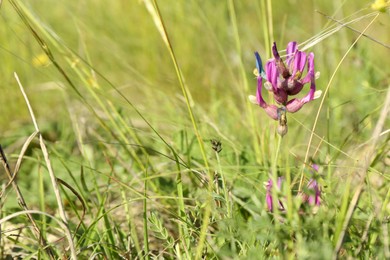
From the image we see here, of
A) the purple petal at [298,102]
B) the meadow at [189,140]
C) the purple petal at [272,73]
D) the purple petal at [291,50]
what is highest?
the purple petal at [291,50]

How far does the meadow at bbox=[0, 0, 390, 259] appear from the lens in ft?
4.58

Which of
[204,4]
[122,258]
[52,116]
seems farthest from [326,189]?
[204,4]

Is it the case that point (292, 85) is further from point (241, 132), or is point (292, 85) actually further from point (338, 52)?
point (338, 52)

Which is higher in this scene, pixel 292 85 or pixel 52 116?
pixel 292 85

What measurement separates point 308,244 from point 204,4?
222 centimetres

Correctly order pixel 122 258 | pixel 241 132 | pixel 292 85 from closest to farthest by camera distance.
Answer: pixel 292 85, pixel 122 258, pixel 241 132

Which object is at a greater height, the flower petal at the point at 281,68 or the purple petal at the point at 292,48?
the purple petal at the point at 292,48

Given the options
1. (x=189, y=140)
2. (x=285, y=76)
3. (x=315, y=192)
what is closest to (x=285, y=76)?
(x=285, y=76)

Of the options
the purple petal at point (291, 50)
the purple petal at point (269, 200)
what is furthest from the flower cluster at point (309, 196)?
the purple petal at point (291, 50)

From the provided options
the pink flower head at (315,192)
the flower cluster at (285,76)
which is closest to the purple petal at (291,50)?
the flower cluster at (285,76)

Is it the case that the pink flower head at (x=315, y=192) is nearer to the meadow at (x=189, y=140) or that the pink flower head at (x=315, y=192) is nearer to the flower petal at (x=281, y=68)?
the meadow at (x=189, y=140)

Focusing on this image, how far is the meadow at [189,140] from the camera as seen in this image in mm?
1396

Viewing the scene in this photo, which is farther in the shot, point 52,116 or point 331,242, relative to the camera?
point 52,116

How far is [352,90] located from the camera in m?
2.70
